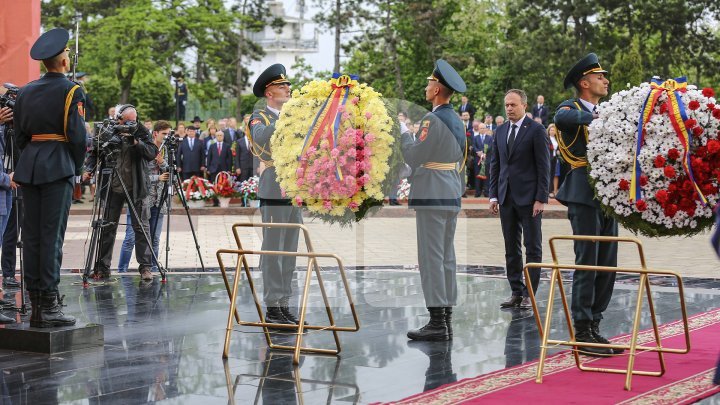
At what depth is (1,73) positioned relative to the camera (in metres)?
12.4

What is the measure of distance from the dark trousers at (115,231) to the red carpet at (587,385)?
5852 millimetres

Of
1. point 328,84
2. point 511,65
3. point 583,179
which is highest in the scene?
point 511,65

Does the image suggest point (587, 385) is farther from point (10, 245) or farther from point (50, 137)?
point (10, 245)

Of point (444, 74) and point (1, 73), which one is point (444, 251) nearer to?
point (444, 74)

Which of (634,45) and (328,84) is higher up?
(634,45)

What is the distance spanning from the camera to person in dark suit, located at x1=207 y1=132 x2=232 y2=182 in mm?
25719

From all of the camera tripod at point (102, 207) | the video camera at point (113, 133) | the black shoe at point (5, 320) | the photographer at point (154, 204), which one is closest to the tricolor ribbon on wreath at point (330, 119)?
the black shoe at point (5, 320)

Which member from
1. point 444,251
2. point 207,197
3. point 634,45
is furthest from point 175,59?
point 444,251

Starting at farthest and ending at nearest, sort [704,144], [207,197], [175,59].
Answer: [175,59]
[207,197]
[704,144]

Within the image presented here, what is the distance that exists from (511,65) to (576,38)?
279cm

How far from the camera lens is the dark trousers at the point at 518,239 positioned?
1071 centimetres

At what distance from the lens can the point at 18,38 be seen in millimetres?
12484

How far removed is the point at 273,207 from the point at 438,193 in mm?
1367

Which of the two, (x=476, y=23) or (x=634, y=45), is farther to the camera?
(x=476, y=23)
